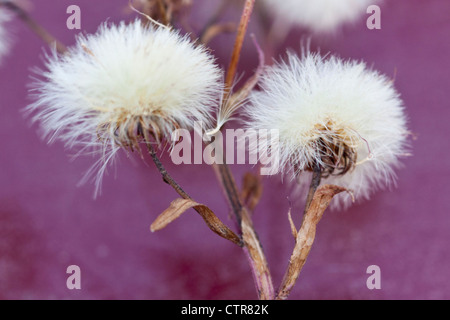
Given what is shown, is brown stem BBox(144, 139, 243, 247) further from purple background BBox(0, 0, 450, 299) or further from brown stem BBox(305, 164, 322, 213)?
purple background BBox(0, 0, 450, 299)

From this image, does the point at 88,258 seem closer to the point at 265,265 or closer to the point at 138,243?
the point at 138,243

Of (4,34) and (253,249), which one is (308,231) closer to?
(253,249)

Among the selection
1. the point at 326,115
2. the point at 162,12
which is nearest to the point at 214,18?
the point at 162,12

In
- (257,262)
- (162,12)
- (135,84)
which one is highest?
(162,12)

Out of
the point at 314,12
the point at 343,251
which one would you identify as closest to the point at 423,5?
the point at 314,12

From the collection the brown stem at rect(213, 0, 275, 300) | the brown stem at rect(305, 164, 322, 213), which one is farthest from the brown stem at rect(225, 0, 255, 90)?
the brown stem at rect(305, 164, 322, 213)

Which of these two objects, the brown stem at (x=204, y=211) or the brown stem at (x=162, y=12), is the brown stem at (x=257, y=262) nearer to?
the brown stem at (x=204, y=211)
